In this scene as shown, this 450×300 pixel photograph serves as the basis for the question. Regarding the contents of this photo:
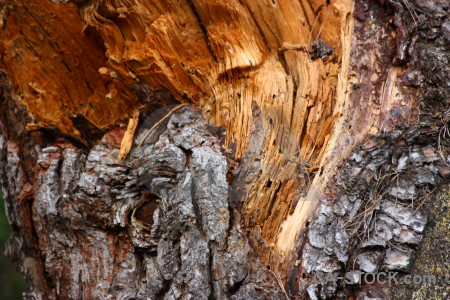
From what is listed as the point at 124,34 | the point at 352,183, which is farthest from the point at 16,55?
the point at 352,183

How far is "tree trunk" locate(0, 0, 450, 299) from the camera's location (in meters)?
1.89

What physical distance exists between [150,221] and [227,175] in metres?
0.51

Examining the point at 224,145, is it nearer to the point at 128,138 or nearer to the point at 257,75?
the point at 257,75

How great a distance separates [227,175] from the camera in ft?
7.10
